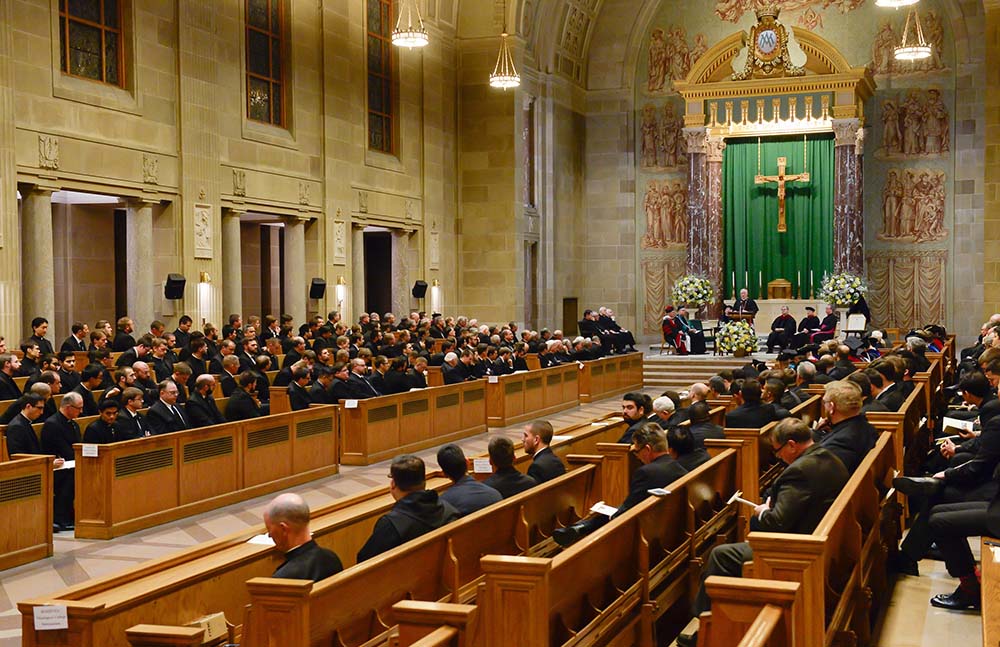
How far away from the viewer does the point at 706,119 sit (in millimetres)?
25562

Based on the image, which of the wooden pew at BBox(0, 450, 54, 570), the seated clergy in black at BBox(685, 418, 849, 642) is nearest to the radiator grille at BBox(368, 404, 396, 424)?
the wooden pew at BBox(0, 450, 54, 570)

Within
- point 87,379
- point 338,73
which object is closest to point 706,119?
point 338,73

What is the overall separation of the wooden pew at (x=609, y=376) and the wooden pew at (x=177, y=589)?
1270 centimetres

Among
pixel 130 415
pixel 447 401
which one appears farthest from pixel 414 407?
pixel 130 415

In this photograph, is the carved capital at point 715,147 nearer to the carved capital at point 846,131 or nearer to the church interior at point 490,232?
the church interior at point 490,232

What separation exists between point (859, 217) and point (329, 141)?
12.1 meters

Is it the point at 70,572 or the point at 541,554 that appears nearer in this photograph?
the point at 541,554

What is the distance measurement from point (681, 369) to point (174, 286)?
1002 cm

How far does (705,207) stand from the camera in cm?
2595

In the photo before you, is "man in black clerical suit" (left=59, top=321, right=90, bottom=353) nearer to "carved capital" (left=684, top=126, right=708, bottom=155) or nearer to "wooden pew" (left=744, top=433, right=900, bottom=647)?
"wooden pew" (left=744, top=433, right=900, bottom=647)

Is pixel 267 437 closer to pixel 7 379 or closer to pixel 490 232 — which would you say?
pixel 7 379

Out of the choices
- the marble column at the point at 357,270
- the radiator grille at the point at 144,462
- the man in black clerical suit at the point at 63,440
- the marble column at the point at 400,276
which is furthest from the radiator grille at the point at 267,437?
the marble column at the point at 400,276

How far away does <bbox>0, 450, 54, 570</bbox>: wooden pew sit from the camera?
7.64 metres

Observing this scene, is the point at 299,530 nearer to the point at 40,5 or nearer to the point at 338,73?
the point at 40,5
